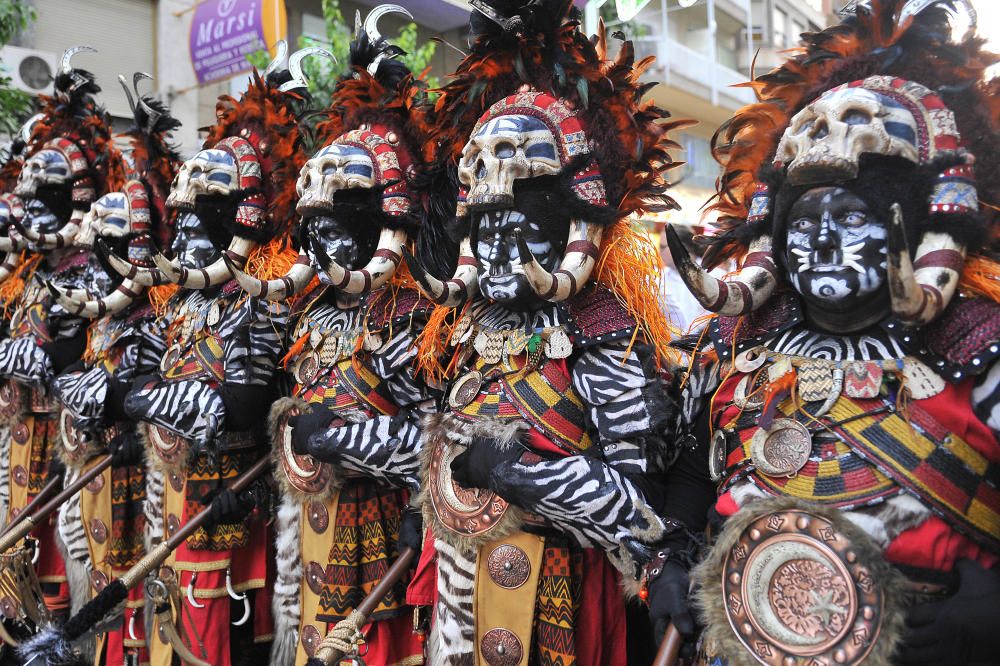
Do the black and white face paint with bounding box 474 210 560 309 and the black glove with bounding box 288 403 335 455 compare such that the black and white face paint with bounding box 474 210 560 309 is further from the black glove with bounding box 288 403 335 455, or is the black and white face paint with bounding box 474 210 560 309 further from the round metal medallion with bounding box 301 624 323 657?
the round metal medallion with bounding box 301 624 323 657

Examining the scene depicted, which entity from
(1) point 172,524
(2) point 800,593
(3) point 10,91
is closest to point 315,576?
(1) point 172,524

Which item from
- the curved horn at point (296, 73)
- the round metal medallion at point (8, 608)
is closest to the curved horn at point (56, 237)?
the curved horn at point (296, 73)

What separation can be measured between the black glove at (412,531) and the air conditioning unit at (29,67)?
28.3 ft

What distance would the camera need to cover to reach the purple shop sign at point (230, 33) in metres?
8.33

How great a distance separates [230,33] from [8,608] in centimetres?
626

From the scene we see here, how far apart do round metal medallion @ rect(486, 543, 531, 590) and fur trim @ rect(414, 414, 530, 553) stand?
0.17ft

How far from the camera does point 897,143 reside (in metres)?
1.99

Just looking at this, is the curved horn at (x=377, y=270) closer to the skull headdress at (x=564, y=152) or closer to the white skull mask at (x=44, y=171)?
the skull headdress at (x=564, y=152)

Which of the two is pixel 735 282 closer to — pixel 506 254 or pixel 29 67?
pixel 506 254

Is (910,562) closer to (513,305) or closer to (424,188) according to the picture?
(513,305)

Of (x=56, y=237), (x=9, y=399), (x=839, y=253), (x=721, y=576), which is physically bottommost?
(x=9, y=399)

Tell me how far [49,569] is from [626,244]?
4565mm

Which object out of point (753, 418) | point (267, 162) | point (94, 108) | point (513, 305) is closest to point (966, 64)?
point (753, 418)

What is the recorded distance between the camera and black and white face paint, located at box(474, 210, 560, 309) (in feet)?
8.64
